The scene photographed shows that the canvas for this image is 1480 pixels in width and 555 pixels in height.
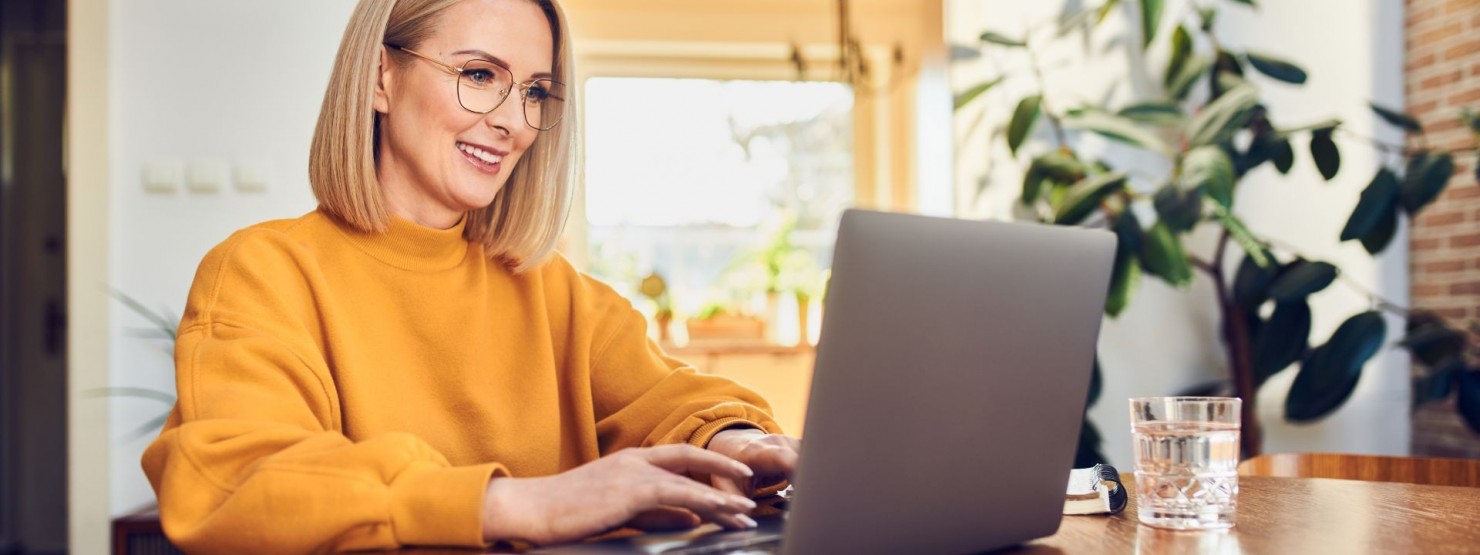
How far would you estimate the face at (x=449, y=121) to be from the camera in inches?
56.1

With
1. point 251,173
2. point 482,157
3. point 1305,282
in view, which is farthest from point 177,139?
point 1305,282

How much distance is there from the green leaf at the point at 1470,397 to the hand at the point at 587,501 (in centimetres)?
290

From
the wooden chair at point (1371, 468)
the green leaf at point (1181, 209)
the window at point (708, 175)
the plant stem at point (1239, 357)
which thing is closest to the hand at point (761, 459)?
the wooden chair at point (1371, 468)

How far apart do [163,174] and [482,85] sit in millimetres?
2489

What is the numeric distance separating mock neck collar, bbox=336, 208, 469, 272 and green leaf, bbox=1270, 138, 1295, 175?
246 cm

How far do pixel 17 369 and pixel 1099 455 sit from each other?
14.0ft

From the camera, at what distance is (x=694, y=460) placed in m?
1.01

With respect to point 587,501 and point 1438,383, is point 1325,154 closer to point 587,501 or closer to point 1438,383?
point 1438,383

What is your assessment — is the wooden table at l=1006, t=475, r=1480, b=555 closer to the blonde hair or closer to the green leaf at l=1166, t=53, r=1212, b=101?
the blonde hair

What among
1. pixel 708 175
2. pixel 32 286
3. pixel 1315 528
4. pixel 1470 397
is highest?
pixel 708 175

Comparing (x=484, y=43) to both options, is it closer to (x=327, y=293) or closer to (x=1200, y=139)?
(x=327, y=293)

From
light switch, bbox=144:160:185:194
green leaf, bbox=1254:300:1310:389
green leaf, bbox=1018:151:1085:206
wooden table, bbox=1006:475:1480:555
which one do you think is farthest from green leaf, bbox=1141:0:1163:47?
light switch, bbox=144:160:185:194

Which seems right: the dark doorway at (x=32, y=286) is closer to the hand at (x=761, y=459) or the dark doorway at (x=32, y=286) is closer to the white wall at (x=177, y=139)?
the white wall at (x=177, y=139)

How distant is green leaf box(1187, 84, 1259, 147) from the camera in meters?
3.14
